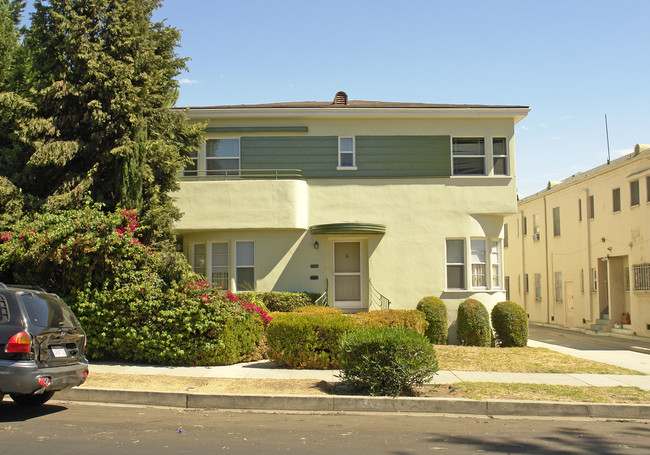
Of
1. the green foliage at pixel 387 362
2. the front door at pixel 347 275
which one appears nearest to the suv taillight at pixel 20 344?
the green foliage at pixel 387 362

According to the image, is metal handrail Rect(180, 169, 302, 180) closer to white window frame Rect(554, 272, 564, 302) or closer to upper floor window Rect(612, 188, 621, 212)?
upper floor window Rect(612, 188, 621, 212)

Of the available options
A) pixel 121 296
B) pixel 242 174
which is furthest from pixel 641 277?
pixel 121 296

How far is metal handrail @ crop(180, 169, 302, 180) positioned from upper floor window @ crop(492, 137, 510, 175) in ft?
20.1

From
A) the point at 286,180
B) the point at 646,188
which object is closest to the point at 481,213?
the point at 286,180

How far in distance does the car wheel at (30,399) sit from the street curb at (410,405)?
1775mm

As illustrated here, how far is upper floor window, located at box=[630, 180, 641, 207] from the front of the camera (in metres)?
23.6

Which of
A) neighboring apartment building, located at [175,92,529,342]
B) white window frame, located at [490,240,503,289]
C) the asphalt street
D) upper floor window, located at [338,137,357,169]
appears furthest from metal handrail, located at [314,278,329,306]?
the asphalt street

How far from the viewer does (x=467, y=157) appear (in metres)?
19.0

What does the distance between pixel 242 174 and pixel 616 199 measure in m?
16.2

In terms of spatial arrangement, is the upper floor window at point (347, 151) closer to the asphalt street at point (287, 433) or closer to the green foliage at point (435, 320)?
the green foliage at point (435, 320)

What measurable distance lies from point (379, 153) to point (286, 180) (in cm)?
319

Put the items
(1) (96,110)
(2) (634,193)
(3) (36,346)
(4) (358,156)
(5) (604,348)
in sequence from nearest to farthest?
1. (3) (36,346)
2. (1) (96,110)
3. (4) (358,156)
4. (5) (604,348)
5. (2) (634,193)

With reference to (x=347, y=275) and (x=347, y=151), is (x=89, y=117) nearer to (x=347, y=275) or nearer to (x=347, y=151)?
(x=347, y=151)

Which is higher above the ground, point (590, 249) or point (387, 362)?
point (590, 249)
